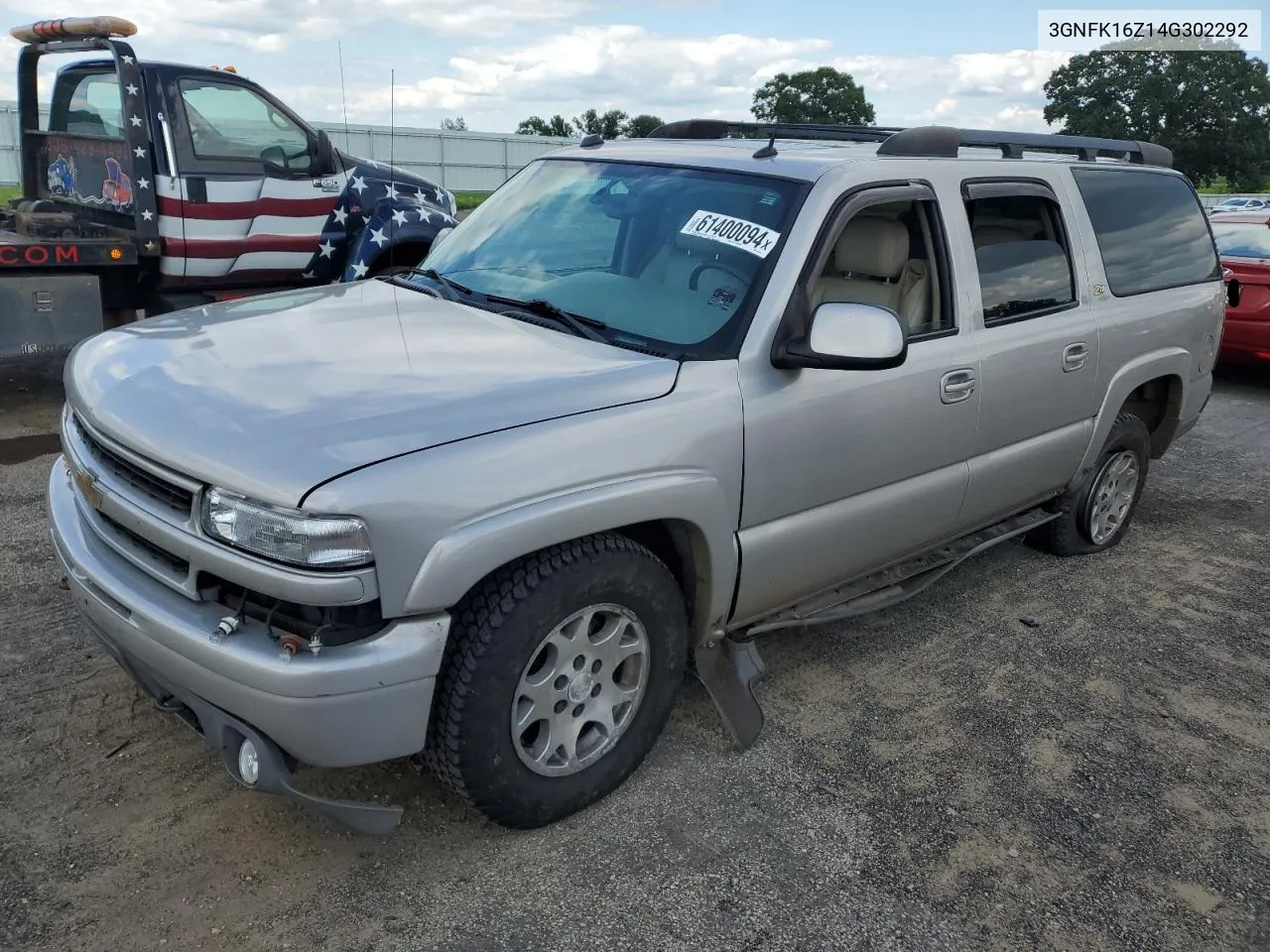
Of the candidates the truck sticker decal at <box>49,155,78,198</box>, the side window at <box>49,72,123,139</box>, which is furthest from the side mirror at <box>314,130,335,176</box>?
the truck sticker decal at <box>49,155,78,198</box>

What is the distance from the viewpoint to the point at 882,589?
385 centimetres

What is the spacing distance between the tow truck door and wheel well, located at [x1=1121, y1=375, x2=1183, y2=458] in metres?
5.66

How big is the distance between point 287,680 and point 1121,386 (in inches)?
151

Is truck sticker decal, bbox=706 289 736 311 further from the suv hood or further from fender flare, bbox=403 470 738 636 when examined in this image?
fender flare, bbox=403 470 738 636

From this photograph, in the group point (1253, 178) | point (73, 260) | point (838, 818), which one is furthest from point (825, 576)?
point (1253, 178)

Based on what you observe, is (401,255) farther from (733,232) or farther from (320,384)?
(320,384)

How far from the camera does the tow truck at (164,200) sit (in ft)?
22.0

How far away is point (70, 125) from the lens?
769 cm

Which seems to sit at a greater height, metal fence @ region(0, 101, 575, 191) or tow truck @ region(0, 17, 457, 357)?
metal fence @ region(0, 101, 575, 191)

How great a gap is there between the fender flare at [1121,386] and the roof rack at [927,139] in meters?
0.95

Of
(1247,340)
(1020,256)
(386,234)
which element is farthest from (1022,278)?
(1247,340)

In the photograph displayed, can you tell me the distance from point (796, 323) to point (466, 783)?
1.59 meters

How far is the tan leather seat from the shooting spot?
11.7 feet

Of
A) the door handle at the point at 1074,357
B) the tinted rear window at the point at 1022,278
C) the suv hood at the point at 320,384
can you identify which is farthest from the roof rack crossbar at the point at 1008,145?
the suv hood at the point at 320,384
